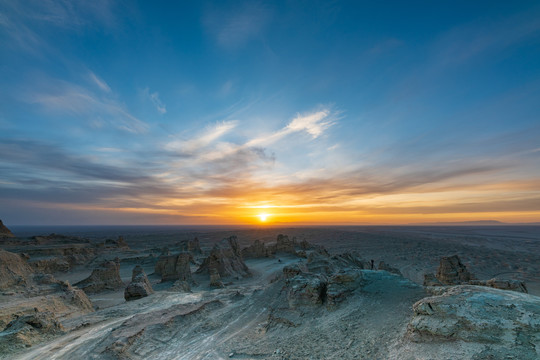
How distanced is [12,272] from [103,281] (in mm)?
8201

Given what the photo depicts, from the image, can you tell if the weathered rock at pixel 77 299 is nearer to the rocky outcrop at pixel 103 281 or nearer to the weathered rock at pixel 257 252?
the rocky outcrop at pixel 103 281

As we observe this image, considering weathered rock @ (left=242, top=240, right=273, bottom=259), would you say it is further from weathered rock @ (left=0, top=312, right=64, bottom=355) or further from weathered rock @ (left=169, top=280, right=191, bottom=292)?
weathered rock @ (left=0, top=312, right=64, bottom=355)

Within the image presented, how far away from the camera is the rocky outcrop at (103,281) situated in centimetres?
2683

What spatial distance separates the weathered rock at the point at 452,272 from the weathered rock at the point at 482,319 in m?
15.9

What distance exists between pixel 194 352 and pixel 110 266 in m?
25.0

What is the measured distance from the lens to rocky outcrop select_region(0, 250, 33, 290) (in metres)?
20.3

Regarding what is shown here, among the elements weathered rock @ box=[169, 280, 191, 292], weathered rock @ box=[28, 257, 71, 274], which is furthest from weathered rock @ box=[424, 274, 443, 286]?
weathered rock @ box=[28, 257, 71, 274]

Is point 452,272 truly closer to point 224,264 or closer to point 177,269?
point 224,264

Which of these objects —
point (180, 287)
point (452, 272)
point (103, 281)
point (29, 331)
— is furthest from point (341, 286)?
point (103, 281)

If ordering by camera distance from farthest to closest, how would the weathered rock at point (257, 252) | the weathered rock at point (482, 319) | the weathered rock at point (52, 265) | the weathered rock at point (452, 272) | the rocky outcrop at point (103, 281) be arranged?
the weathered rock at point (257, 252) → the weathered rock at point (52, 265) → the rocky outcrop at point (103, 281) → the weathered rock at point (452, 272) → the weathered rock at point (482, 319)

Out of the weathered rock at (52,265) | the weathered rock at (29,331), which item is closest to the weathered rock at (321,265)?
the weathered rock at (29,331)

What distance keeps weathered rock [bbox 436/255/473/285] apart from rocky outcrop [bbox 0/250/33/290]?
117 ft

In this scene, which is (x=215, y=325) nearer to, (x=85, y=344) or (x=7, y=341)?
(x=85, y=344)

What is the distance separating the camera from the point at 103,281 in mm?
27672
